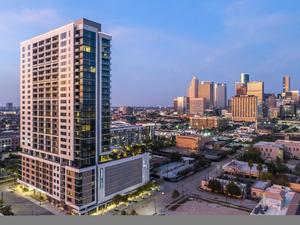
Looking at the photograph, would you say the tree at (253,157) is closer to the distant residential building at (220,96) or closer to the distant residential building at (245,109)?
the distant residential building at (245,109)

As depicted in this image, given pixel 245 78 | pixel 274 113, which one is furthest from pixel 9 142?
pixel 245 78

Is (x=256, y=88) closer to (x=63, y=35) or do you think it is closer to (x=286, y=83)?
(x=286, y=83)

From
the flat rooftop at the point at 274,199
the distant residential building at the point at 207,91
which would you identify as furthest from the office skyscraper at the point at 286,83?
the flat rooftop at the point at 274,199

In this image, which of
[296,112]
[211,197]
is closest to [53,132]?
[211,197]

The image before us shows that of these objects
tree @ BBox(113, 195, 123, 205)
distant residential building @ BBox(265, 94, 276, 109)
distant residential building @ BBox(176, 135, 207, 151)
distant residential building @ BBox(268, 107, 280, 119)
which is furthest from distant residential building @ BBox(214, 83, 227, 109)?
tree @ BBox(113, 195, 123, 205)

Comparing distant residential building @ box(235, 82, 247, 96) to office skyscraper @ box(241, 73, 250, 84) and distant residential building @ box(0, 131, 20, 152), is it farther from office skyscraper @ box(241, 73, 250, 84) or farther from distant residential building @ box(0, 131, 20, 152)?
distant residential building @ box(0, 131, 20, 152)

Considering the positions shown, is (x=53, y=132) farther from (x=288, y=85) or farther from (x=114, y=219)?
(x=288, y=85)
